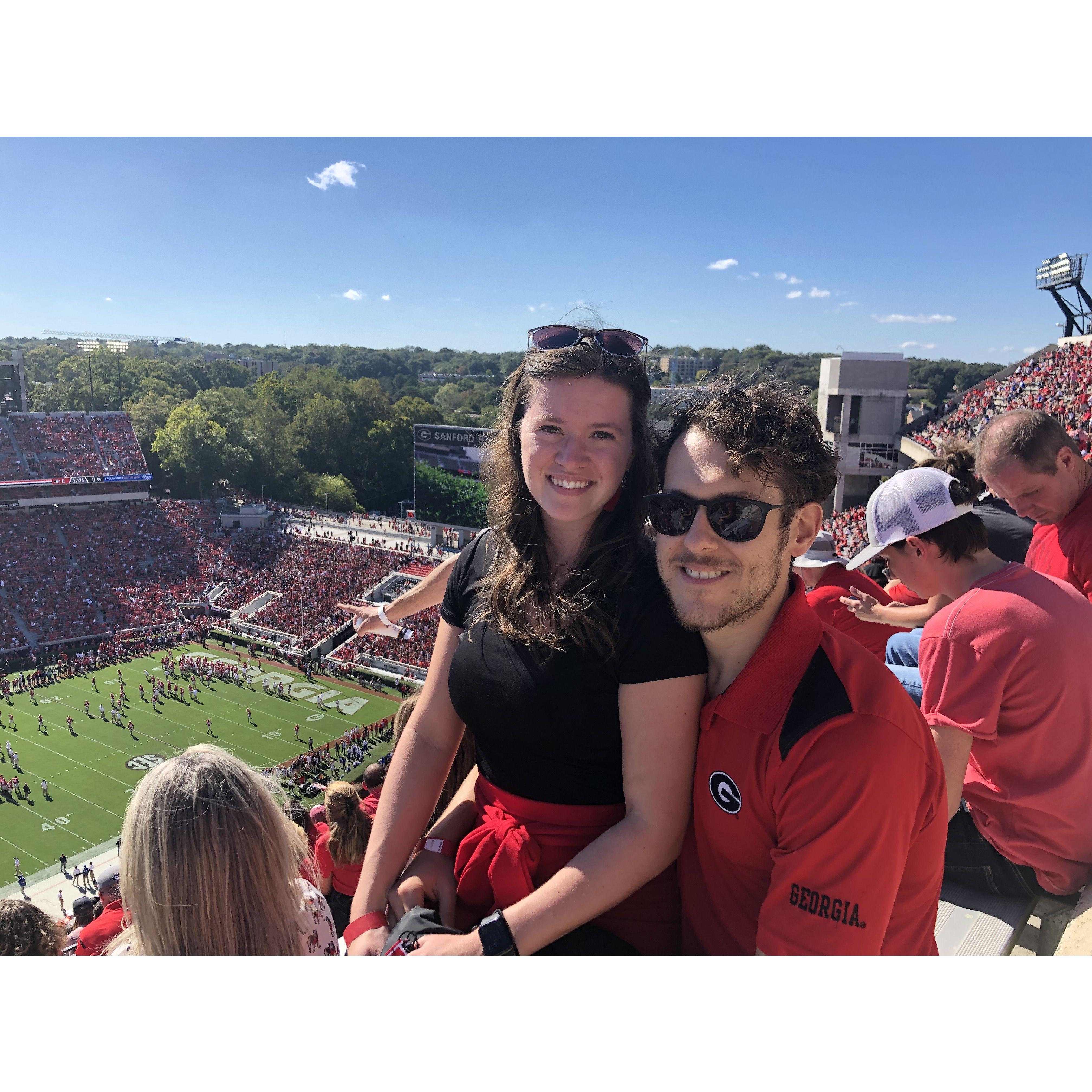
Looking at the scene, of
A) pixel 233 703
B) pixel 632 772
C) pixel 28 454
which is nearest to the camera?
pixel 632 772

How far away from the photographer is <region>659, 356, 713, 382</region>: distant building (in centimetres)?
207

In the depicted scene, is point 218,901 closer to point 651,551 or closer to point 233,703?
point 651,551

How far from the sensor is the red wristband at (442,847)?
1.98m

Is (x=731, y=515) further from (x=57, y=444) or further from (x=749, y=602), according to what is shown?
(x=57, y=444)

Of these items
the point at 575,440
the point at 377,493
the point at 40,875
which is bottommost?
the point at 40,875

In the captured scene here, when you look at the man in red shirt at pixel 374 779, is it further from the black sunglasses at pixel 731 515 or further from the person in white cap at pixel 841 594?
the black sunglasses at pixel 731 515

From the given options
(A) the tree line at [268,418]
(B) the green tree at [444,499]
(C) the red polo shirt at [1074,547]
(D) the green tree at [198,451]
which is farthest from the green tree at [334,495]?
(C) the red polo shirt at [1074,547]

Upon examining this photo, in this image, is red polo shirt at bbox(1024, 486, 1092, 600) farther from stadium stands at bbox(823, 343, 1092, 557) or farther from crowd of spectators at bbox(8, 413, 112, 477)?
crowd of spectators at bbox(8, 413, 112, 477)

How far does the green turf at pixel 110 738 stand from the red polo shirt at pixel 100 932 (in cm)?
1318

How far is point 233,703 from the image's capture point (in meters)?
22.5

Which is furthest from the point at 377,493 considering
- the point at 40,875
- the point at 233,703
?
the point at 40,875

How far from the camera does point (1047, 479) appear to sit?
327 centimetres

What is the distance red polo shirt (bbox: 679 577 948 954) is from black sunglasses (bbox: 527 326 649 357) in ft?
2.43

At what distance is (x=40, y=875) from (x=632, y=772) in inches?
662
